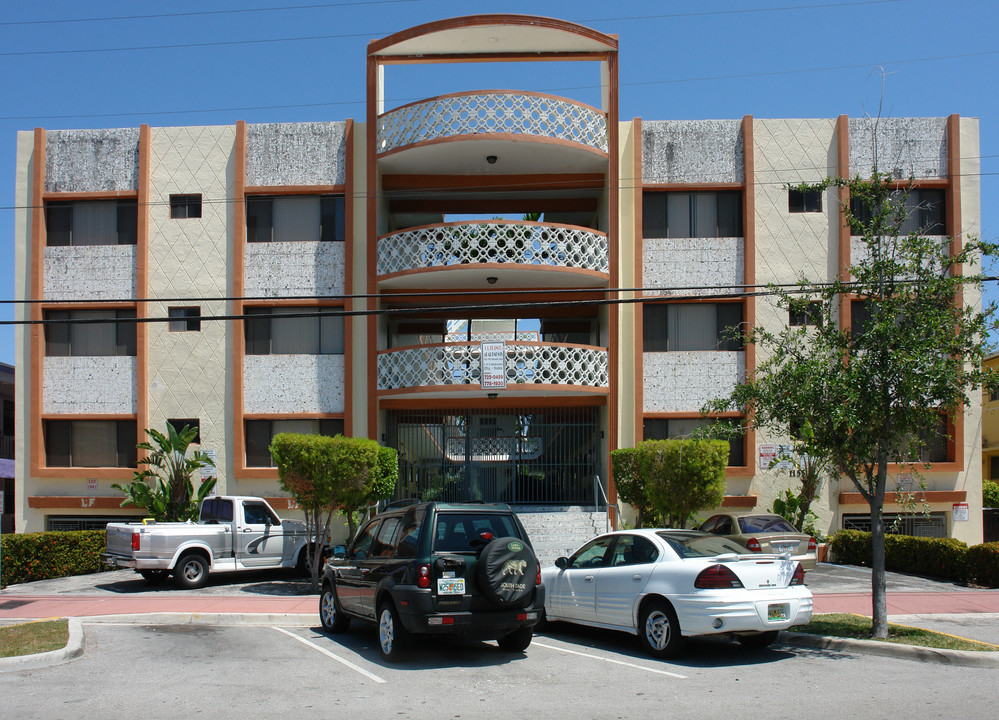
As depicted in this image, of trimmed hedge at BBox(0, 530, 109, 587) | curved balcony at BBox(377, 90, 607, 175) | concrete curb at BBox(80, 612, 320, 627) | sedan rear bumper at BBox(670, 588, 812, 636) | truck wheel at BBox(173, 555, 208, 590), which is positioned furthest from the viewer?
curved balcony at BBox(377, 90, 607, 175)

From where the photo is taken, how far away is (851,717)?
7207 mm

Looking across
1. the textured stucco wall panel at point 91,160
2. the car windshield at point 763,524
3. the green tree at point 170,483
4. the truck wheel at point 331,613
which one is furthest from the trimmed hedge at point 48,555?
the car windshield at point 763,524

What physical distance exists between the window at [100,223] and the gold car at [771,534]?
16.1m

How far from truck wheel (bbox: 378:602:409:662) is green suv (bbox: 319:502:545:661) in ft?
0.04

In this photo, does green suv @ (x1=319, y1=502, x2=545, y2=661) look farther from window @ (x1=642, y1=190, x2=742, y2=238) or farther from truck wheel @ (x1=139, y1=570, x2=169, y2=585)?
window @ (x1=642, y1=190, x2=742, y2=238)

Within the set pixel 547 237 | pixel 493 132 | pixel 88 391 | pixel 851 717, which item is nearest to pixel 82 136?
pixel 88 391

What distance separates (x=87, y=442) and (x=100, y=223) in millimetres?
5599

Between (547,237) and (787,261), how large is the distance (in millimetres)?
6012

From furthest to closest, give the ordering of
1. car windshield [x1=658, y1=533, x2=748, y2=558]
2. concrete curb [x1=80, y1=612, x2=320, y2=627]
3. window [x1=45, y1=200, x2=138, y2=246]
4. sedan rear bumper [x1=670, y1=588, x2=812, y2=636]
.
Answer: window [x1=45, y1=200, x2=138, y2=246], concrete curb [x1=80, y1=612, x2=320, y2=627], car windshield [x1=658, y1=533, x2=748, y2=558], sedan rear bumper [x1=670, y1=588, x2=812, y2=636]

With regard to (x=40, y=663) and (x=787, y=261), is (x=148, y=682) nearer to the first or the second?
(x=40, y=663)

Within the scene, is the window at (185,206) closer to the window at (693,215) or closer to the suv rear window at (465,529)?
the window at (693,215)

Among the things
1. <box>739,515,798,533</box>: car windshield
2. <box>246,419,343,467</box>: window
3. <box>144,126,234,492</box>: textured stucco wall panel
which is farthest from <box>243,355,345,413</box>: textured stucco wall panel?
<box>739,515,798,533</box>: car windshield

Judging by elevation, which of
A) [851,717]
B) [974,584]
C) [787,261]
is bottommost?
[974,584]

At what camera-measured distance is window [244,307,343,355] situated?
73.8 feet
